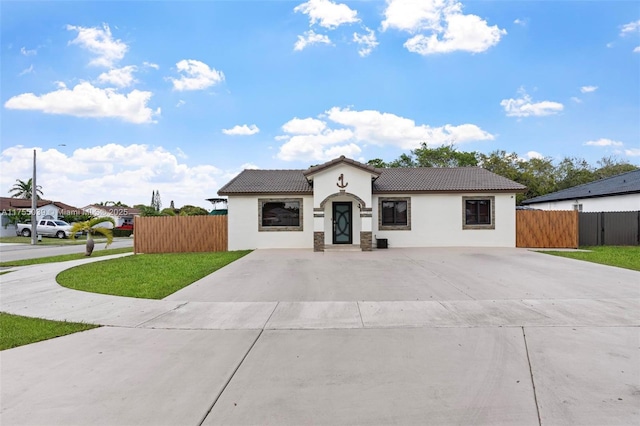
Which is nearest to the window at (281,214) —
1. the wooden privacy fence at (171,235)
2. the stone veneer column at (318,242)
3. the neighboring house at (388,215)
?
the neighboring house at (388,215)

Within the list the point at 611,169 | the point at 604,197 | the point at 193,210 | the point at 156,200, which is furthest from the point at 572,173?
the point at 156,200

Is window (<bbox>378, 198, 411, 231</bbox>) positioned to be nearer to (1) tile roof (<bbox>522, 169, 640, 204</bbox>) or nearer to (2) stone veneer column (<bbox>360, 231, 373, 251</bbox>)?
(2) stone veneer column (<bbox>360, 231, 373, 251</bbox>)

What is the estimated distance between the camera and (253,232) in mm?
19734

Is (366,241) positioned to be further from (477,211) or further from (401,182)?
(477,211)

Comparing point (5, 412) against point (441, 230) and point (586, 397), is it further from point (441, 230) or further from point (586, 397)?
point (441, 230)

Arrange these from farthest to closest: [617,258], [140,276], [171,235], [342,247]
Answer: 1. [171,235]
2. [342,247]
3. [617,258]
4. [140,276]

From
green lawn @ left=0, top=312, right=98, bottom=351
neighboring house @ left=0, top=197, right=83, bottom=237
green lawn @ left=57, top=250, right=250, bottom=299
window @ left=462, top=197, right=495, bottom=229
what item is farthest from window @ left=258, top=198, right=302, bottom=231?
neighboring house @ left=0, top=197, right=83, bottom=237

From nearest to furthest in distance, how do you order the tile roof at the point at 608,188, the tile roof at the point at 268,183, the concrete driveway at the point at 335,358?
1. the concrete driveway at the point at 335,358
2. the tile roof at the point at 268,183
3. the tile roof at the point at 608,188

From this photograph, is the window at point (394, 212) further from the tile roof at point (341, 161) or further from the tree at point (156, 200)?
the tree at point (156, 200)

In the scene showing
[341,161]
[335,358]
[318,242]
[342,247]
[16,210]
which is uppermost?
[341,161]

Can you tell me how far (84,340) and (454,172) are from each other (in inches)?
828

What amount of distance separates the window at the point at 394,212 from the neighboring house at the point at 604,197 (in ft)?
48.3

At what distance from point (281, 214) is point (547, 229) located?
13788 mm

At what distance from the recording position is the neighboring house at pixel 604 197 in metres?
23.8
